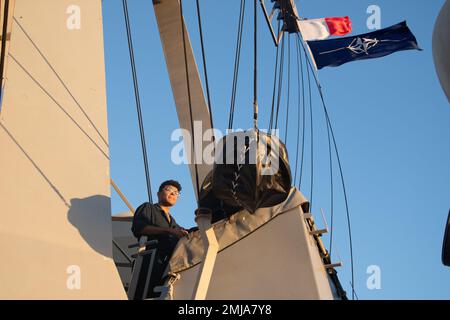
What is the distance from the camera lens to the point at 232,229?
4.86 metres

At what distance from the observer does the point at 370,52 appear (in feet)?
38.0

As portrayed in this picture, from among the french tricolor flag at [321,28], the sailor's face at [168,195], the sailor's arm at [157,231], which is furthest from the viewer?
the french tricolor flag at [321,28]

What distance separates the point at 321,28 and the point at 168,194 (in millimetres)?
6776

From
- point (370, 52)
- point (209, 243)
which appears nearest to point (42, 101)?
point (209, 243)

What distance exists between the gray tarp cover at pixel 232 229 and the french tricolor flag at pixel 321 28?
278 inches

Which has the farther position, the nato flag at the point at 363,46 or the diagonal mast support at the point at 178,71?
the nato flag at the point at 363,46

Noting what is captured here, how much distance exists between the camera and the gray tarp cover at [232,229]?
4.82 meters

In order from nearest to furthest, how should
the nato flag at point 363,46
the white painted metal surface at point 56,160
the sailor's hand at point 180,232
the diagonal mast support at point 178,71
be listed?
1. the white painted metal surface at point 56,160
2. the sailor's hand at point 180,232
3. the diagonal mast support at point 178,71
4. the nato flag at point 363,46

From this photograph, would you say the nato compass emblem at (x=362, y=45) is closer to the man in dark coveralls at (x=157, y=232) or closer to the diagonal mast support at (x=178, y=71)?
the diagonal mast support at (x=178, y=71)

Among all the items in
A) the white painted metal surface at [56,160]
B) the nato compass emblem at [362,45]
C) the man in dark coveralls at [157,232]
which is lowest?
the man in dark coveralls at [157,232]

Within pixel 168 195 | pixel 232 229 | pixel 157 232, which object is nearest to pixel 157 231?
pixel 157 232

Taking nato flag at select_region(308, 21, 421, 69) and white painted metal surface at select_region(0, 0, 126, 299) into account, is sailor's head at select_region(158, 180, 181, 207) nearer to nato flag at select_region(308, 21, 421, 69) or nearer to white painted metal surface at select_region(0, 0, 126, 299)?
white painted metal surface at select_region(0, 0, 126, 299)

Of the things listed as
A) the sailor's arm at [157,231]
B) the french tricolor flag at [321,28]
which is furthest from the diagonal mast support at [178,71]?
the french tricolor flag at [321,28]

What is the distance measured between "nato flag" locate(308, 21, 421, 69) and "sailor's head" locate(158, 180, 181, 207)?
660 centimetres
